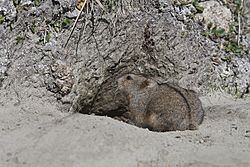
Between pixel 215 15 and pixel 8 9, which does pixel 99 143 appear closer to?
pixel 8 9

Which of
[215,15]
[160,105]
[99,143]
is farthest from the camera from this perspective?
[215,15]

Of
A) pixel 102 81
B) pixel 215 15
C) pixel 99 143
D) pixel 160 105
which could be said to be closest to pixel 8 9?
pixel 102 81

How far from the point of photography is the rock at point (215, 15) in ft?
23.1

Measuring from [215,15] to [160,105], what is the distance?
1.73 metres

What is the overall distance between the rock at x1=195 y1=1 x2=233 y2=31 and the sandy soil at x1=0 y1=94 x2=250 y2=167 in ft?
6.42

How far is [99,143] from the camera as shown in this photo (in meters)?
4.59

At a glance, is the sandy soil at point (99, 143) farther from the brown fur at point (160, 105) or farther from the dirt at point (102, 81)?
the brown fur at point (160, 105)

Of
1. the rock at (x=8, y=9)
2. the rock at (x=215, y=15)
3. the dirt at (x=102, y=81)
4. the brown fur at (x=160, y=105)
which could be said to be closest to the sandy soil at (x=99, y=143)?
the dirt at (x=102, y=81)

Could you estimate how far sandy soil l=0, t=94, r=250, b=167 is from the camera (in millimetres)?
4370

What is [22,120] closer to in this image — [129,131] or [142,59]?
[129,131]

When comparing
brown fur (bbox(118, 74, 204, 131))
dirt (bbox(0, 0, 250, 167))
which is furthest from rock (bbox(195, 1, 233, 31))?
brown fur (bbox(118, 74, 204, 131))

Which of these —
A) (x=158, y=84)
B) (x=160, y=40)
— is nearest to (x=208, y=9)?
(x=160, y=40)

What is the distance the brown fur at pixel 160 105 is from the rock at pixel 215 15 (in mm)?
1192

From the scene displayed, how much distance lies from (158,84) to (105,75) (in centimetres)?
77
